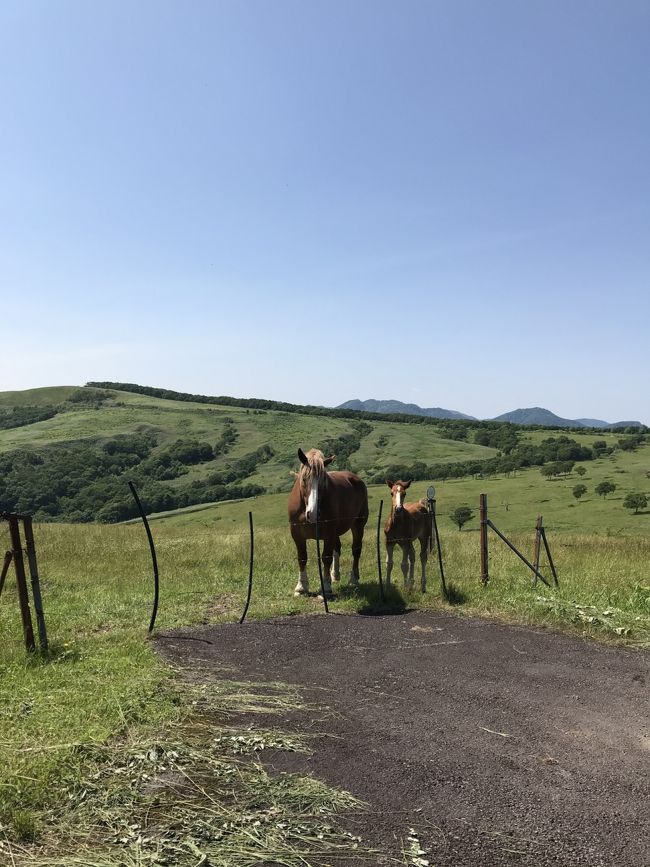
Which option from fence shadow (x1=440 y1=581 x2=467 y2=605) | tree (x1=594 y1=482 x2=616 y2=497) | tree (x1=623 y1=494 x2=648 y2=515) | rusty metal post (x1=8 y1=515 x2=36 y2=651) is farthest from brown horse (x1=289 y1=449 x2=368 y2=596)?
tree (x1=594 y1=482 x2=616 y2=497)

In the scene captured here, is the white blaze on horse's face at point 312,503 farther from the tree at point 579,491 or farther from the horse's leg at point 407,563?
the tree at point 579,491

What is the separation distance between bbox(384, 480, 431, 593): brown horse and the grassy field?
1.62ft

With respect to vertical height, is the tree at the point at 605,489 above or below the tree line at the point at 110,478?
below

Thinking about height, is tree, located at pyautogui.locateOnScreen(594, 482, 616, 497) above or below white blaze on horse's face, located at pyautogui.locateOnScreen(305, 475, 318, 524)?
below

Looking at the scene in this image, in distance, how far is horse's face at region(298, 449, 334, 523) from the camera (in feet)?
40.2

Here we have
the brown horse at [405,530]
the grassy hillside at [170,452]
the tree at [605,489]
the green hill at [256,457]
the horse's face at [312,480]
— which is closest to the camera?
the horse's face at [312,480]

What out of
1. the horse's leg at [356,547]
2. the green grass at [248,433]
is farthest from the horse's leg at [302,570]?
the green grass at [248,433]

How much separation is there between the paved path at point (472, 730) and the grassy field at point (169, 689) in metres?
0.54

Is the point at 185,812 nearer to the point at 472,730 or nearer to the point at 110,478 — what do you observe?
the point at 472,730

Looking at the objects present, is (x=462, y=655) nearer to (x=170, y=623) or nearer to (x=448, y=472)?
(x=170, y=623)

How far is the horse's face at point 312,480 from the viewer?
40.2ft

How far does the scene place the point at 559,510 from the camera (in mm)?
55781

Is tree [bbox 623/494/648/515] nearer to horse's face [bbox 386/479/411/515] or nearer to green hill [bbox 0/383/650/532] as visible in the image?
green hill [bbox 0/383/650/532]

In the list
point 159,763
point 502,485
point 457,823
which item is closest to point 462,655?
point 457,823
